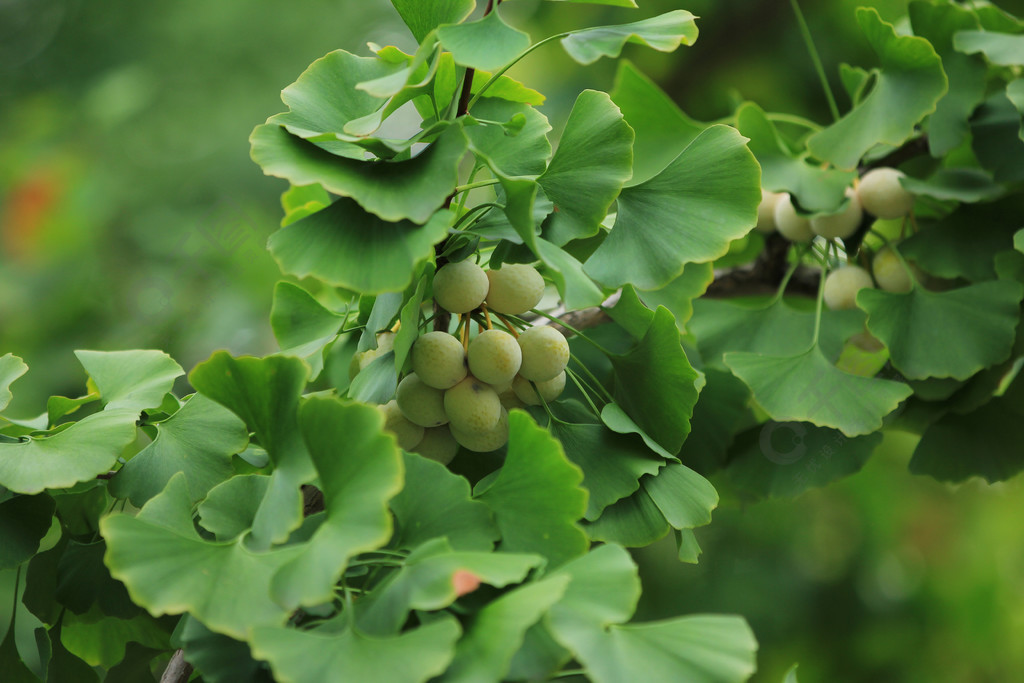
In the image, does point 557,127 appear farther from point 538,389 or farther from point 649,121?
point 538,389

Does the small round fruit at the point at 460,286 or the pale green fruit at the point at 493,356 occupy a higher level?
the small round fruit at the point at 460,286

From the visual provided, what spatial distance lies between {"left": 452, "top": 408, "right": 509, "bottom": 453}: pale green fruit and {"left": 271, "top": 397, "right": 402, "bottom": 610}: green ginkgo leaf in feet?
0.25

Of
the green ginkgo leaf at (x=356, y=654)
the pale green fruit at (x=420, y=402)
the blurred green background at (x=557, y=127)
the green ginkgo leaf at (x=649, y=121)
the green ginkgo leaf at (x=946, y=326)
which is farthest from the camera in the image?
the blurred green background at (x=557, y=127)

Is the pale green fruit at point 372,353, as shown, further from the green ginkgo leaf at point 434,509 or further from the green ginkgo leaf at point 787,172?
the green ginkgo leaf at point 787,172

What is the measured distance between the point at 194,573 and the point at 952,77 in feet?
1.43

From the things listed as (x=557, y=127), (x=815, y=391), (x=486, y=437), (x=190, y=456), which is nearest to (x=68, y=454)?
(x=190, y=456)

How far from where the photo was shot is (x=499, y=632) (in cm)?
20

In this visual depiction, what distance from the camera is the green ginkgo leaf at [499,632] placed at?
0.20m

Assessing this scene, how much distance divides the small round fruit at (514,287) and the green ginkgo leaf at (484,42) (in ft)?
0.23

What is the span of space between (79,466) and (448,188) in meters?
0.16

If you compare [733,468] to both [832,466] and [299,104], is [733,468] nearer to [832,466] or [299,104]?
[832,466]

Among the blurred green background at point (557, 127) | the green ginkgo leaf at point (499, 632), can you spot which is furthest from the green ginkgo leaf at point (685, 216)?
the blurred green background at point (557, 127)

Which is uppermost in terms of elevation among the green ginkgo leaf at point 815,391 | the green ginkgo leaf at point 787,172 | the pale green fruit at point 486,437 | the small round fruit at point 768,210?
the pale green fruit at point 486,437

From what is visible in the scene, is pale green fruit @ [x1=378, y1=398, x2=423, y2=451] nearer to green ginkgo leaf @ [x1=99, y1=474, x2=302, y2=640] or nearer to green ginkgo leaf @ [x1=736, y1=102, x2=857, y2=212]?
green ginkgo leaf @ [x1=99, y1=474, x2=302, y2=640]
